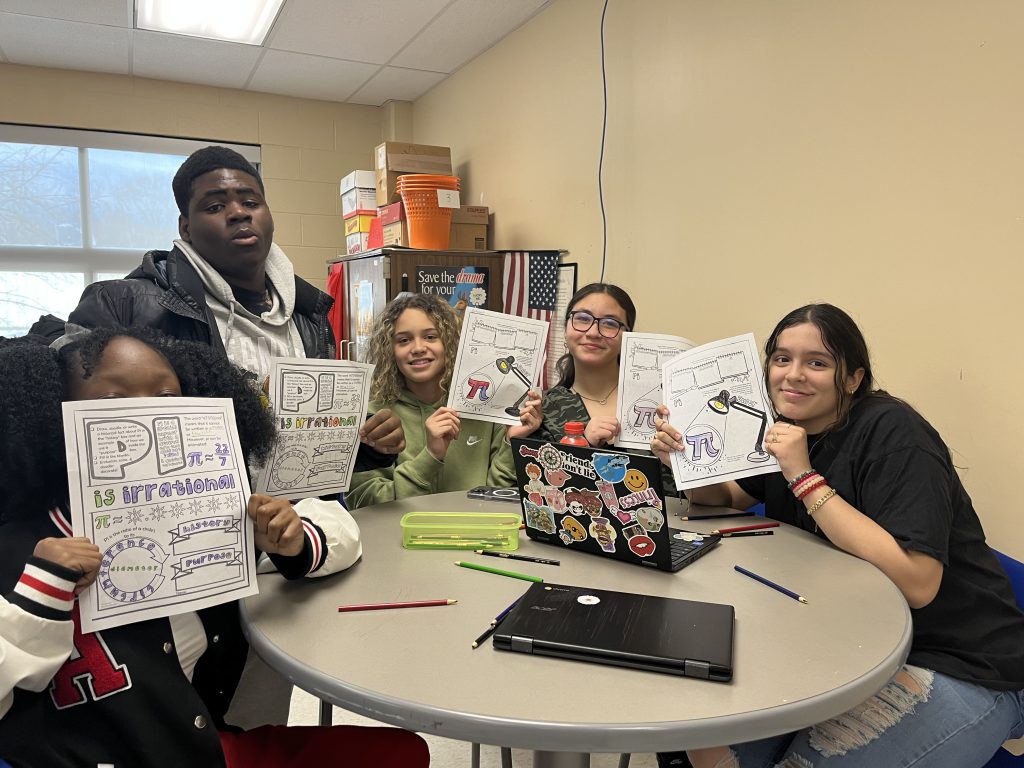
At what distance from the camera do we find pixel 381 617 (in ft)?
3.55

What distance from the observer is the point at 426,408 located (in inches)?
80.0

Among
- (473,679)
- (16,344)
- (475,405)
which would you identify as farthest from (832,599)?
(16,344)

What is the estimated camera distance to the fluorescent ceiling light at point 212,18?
3584mm

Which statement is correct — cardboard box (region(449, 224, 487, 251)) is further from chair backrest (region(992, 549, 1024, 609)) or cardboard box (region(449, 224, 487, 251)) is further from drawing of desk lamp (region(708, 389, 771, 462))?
chair backrest (region(992, 549, 1024, 609))

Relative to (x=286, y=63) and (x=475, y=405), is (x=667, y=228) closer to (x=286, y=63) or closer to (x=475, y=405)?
(x=475, y=405)

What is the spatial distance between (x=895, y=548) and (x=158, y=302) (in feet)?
5.74

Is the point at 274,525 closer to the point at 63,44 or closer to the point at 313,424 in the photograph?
the point at 313,424

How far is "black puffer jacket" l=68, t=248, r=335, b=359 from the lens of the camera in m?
1.73

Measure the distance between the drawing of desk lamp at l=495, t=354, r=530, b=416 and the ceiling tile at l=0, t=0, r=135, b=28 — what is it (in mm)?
3054

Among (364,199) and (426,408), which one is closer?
(426,408)

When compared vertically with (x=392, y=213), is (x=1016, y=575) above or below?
below

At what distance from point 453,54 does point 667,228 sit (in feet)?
7.21

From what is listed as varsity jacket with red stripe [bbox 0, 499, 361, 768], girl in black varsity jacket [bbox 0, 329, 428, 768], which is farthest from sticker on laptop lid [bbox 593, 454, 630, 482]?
varsity jacket with red stripe [bbox 0, 499, 361, 768]

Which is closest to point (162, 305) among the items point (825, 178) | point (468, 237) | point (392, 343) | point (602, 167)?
point (392, 343)
